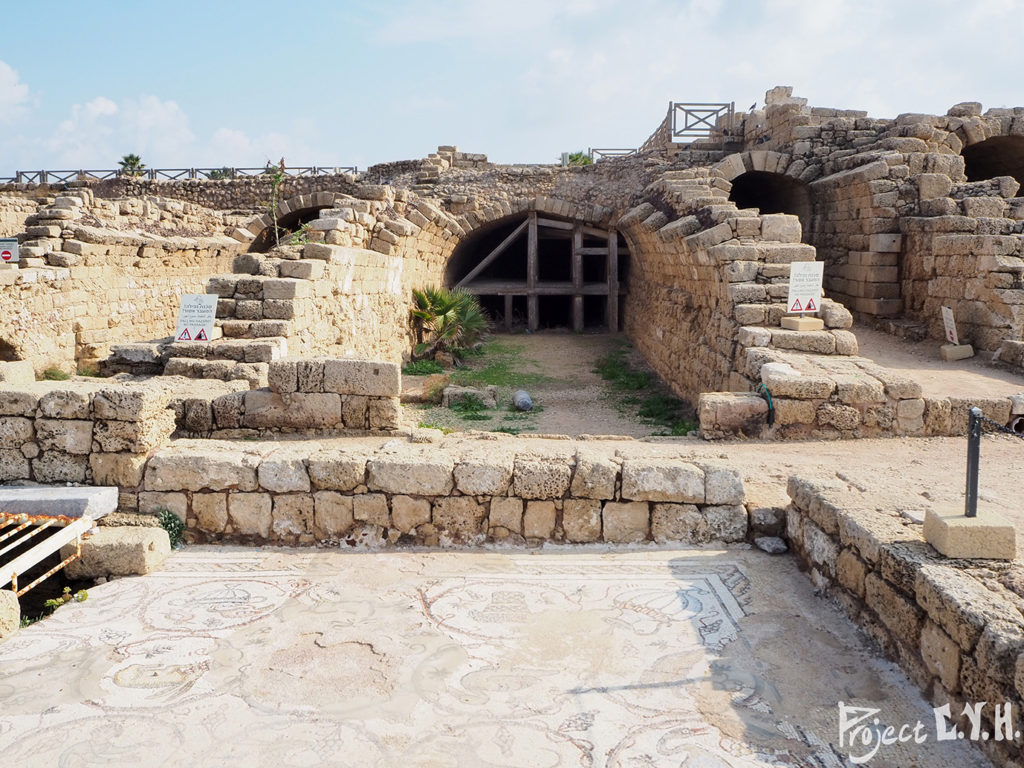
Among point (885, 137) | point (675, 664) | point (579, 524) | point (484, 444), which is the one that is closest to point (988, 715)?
point (675, 664)

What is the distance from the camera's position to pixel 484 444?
5812 millimetres

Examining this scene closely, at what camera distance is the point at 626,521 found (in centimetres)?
507

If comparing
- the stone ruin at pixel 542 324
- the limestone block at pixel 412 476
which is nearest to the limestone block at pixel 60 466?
the stone ruin at pixel 542 324

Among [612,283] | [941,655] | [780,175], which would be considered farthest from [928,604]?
[612,283]

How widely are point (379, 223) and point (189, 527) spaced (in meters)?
8.84

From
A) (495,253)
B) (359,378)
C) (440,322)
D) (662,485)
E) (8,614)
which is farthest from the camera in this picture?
(495,253)

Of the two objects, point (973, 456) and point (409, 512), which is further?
point (409, 512)

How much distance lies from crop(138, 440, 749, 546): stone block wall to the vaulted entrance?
42.9 feet

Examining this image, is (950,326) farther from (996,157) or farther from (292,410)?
(292,410)

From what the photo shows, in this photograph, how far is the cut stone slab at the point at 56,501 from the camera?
15.8 feet

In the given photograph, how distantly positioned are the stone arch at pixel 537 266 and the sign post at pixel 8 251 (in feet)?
29.3

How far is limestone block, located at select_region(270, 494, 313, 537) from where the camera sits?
5141 mm

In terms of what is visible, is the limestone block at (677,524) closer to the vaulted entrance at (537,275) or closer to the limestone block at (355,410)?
the limestone block at (355,410)

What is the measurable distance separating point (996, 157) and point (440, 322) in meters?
12.7
